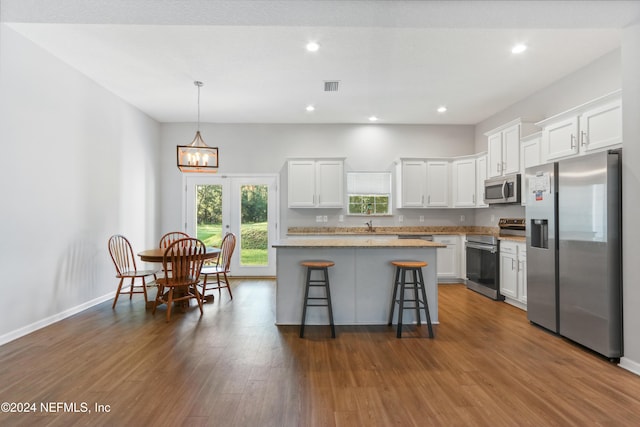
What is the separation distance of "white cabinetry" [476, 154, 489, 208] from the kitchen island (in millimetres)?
2742

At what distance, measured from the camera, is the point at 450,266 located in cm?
605

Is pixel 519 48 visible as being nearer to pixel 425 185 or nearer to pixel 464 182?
pixel 464 182

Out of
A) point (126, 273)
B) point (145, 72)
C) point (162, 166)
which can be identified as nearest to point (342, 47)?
point (145, 72)

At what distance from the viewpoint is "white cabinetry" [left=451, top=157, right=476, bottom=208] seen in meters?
6.09

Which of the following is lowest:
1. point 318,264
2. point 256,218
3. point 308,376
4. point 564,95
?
point 308,376

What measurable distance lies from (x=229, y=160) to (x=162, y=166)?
133 cm

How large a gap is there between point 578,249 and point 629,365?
98 cm

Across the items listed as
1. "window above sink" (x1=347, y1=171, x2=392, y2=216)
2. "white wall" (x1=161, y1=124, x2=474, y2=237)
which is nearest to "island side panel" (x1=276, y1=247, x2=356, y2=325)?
"white wall" (x1=161, y1=124, x2=474, y2=237)

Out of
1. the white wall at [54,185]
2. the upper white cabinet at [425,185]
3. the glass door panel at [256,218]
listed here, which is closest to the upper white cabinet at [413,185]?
the upper white cabinet at [425,185]

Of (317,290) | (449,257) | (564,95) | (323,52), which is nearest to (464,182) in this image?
(449,257)

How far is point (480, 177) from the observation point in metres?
5.94

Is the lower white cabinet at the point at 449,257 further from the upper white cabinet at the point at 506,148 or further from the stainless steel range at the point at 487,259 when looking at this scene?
the upper white cabinet at the point at 506,148

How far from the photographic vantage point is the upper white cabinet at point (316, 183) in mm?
6340

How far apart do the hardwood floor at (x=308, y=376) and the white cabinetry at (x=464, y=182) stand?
2745mm
